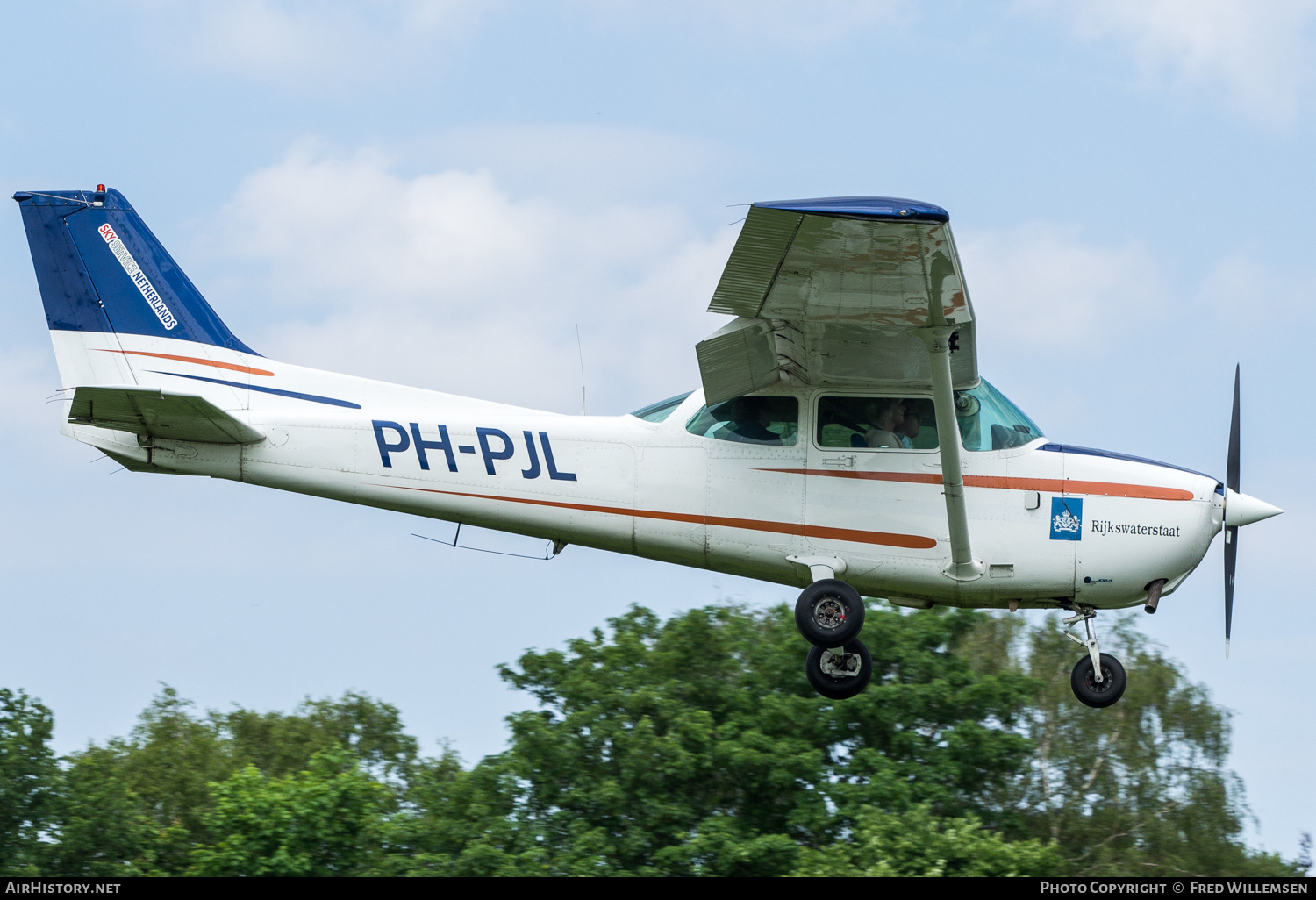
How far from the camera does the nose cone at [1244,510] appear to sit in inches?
431

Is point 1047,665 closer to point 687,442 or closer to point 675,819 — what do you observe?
point 675,819

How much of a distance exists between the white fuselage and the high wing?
18.0 inches

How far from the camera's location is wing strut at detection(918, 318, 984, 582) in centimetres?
982

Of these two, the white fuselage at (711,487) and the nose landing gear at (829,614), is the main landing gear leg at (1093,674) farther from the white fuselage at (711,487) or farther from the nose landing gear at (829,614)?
the nose landing gear at (829,614)

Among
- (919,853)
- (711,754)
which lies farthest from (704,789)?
(919,853)

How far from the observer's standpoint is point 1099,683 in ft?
36.2

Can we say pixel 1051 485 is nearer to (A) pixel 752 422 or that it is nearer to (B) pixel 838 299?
(A) pixel 752 422

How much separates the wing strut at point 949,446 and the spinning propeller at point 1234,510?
201cm

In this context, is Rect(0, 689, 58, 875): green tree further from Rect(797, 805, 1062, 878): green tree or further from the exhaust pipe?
the exhaust pipe

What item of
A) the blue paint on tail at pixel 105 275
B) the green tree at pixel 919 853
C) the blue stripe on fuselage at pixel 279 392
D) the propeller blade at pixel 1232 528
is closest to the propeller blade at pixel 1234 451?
the propeller blade at pixel 1232 528

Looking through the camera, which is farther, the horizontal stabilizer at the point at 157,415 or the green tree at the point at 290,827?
the green tree at the point at 290,827

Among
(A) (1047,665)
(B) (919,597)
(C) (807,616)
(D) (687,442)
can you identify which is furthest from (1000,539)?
(A) (1047,665)

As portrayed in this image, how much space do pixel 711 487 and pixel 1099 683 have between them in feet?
10.8

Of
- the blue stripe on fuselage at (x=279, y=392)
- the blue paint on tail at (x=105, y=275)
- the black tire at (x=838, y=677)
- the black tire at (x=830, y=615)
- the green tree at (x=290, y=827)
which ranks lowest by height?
the green tree at (x=290, y=827)
